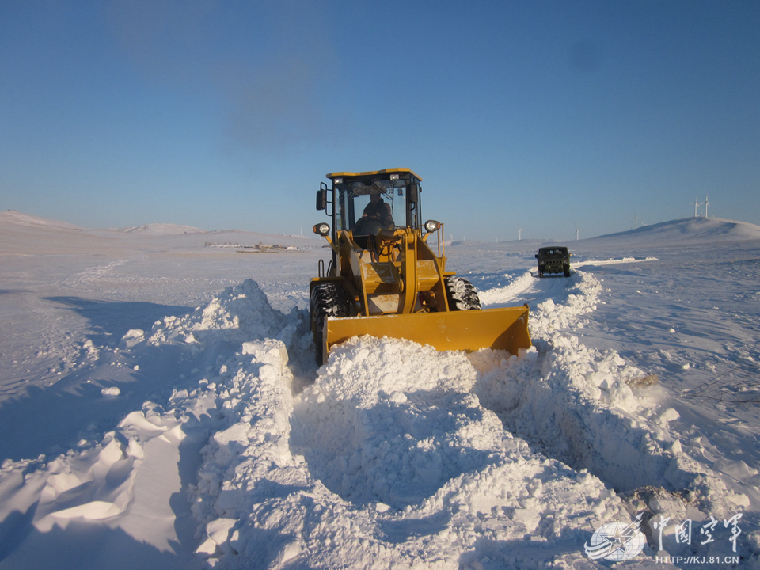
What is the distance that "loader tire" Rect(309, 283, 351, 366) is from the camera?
5359 millimetres

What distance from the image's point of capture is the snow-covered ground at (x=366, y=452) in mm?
2107

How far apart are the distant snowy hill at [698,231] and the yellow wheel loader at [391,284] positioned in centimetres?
6813

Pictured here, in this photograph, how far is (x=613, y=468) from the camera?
10.2ft

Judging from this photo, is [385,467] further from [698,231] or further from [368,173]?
[698,231]

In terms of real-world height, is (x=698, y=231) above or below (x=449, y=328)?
above

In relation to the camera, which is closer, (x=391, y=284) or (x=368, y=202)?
(x=391, y=284)

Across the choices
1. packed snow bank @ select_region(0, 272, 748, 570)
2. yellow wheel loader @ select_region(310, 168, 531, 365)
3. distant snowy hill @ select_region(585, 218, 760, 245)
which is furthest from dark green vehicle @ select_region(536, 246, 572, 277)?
distant snowy hill @ select_region(585, 218, 760, 245)

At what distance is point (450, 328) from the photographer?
4.81 m

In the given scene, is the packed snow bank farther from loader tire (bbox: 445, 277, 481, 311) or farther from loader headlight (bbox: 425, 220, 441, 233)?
loader headlight (bbox: 425, 220, 441, 233)

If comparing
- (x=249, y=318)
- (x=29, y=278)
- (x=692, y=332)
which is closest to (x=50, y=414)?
(x=249, y=318)

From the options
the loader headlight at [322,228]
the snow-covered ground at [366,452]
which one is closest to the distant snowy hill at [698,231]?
the loader headlight at [322,228]

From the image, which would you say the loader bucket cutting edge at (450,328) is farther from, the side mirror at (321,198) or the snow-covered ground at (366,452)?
the side mirror at (321,198)

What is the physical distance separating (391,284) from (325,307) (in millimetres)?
921

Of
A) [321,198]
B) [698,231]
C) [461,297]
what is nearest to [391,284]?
[461,297]
